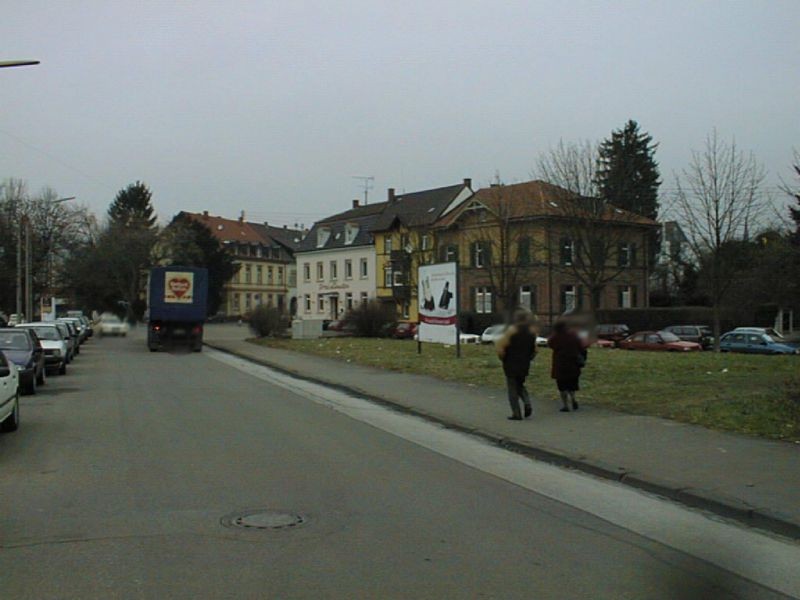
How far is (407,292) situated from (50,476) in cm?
5267

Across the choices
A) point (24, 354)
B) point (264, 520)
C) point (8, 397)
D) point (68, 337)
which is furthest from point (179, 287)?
point (264, 520)

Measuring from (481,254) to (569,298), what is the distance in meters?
6.68

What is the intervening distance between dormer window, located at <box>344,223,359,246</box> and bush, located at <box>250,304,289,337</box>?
33492 mm

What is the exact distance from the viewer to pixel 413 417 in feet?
54.6

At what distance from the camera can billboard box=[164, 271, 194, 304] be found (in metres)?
37.5

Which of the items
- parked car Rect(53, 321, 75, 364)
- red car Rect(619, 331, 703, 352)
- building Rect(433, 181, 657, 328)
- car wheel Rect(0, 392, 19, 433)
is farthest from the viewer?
parked car Rect(53, 321, 75, 364)

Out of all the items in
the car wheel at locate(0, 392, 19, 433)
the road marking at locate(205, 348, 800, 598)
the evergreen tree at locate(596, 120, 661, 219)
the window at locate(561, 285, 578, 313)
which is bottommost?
the road marking at locate(205, 348, 800, 598)

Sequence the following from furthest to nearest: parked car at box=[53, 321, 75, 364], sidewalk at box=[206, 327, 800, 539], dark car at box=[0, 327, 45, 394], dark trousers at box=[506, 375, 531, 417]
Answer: parked car at box=[53, 321, 75, 364], dark car at box=[0, 327, 45, 394], dark trousers at box=[506, 375, 531, 417], sidewalk at box=[206, 327, 800, 539]

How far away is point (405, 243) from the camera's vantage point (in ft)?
208

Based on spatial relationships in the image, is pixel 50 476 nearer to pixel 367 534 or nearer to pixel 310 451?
pixel 310 451

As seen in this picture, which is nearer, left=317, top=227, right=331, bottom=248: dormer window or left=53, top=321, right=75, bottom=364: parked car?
left=53, top=321, right=75, bottom=364: parked car

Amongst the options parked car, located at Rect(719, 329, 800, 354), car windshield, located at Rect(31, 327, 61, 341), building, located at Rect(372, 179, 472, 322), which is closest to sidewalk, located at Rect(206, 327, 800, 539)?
car windshield, located at Rect(31, 327, 61, 341)

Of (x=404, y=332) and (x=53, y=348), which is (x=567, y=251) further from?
(x=404, y=332)

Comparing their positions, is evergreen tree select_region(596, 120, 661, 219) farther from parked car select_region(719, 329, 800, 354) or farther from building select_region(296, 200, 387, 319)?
building select_region(296, 200, 387, 319)
